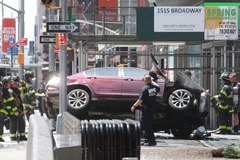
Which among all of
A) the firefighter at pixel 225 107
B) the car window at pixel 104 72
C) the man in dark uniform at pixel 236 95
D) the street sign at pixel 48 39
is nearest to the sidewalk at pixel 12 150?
the car window at pixel 104 72

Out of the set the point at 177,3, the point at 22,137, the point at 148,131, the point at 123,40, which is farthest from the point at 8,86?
the point at 177,3

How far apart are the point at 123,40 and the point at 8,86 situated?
5878 mm

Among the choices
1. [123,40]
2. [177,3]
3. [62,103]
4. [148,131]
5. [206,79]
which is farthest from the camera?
[177,3]

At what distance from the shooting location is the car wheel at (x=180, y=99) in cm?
1744

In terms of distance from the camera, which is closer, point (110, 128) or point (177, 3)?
point (110, 128)

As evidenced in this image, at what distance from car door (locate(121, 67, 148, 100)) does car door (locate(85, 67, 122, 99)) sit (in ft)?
0.52

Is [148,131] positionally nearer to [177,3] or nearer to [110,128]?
[110,128]

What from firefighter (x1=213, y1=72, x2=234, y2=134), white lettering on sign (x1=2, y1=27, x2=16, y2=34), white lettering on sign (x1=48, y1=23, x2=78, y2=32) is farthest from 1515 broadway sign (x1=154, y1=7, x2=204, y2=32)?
white lettering on sign (x1=2, y1=27, x2=16, y2=34)

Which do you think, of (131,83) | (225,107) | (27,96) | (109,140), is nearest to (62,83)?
(131,83)

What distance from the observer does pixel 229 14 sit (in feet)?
68.7

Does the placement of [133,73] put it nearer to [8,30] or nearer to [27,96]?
[27,96]

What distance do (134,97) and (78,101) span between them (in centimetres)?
158

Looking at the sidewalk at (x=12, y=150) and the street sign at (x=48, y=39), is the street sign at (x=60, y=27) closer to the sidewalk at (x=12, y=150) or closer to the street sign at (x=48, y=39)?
the street sign at (x=48, y=39)

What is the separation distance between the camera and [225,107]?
19.4 meters
